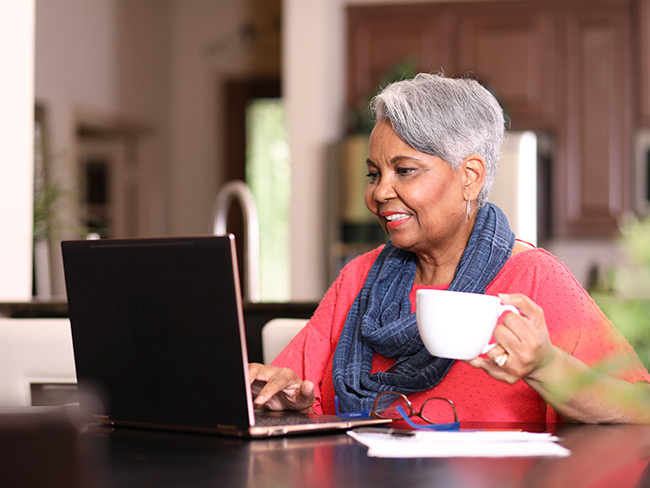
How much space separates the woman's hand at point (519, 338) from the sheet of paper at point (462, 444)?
8 cm

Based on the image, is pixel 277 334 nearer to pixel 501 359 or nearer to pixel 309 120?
pixel 501 359

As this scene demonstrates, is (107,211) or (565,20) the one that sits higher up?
(565,20)

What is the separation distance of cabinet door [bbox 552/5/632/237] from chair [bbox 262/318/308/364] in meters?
3.01

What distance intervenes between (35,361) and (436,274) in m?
0.94

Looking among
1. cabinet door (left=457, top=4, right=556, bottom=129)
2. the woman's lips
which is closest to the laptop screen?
the woman's lips

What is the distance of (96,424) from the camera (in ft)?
3.83

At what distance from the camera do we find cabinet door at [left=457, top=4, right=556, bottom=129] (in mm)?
4586

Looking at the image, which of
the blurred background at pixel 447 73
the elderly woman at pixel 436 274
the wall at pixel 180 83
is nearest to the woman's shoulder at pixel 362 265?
the elderly woman at pixel 436 274

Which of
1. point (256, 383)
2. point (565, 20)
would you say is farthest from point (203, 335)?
point (565, 20)

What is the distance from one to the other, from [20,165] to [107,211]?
3733mm

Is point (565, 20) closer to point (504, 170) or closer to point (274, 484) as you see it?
point (504, 170)

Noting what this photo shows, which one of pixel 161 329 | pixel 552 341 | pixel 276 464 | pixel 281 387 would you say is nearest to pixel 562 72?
pixel 552 341

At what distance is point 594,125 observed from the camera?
179 inches

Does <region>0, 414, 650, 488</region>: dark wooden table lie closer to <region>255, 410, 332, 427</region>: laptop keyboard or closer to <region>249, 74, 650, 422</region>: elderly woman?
<region>255, 410, 332, 427</region>: laptop keyboard
